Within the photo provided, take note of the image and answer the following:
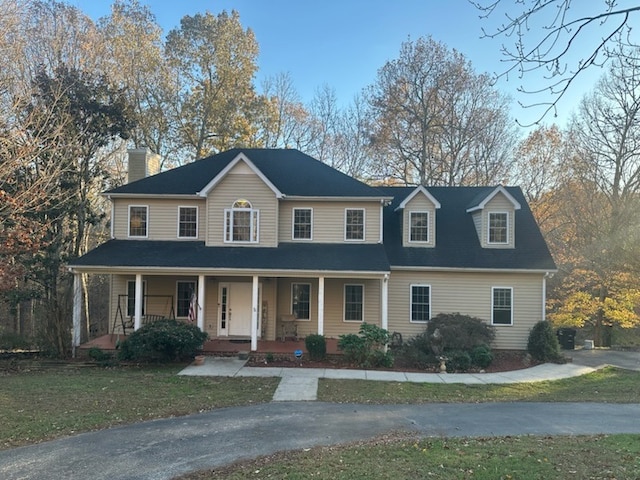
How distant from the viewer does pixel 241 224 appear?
56.2 feet

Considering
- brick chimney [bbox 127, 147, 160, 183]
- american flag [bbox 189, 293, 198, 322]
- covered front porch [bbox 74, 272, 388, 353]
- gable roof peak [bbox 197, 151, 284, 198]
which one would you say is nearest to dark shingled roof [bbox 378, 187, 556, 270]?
covered front porch [bbox 74, 272, 388, 353]

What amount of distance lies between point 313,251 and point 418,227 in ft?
16.1

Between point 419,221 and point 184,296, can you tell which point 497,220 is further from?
point 184,296

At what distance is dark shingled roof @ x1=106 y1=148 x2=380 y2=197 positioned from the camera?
17672mm

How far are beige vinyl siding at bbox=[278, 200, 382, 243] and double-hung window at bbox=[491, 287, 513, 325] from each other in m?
5.30

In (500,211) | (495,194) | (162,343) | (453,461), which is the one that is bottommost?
(453,461)

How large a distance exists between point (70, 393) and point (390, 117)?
25.0 meters

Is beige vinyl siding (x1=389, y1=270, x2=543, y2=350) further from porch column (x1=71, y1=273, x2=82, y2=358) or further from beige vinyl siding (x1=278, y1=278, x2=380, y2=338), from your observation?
porch column (x1=71, y1=273, x2=82, y2=358)

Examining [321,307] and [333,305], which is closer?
[321,307]

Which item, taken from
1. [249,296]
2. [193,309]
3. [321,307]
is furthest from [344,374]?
[193,309]

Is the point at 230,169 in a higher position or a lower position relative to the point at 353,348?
higher

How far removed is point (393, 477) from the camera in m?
5.42

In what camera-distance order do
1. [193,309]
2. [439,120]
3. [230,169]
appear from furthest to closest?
[439,120] < [230,169] < [193,309]

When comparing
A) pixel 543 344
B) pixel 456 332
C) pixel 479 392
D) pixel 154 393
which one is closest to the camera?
pixel 154 393
